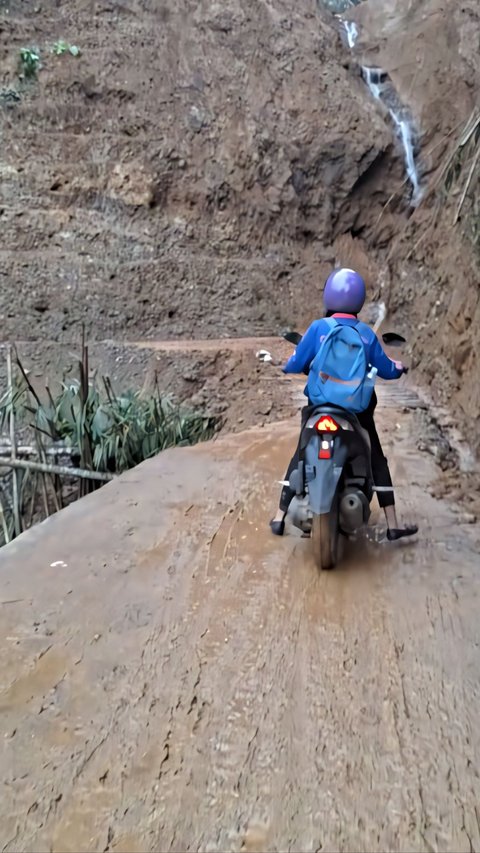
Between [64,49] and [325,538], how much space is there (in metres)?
15.9

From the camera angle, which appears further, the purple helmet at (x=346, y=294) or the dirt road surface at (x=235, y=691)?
the purple helmet at (x=346, y=294)

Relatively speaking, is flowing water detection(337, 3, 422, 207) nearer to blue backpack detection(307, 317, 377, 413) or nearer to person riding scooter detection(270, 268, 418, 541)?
person riding scooter detection(270, 268, 418, 541)

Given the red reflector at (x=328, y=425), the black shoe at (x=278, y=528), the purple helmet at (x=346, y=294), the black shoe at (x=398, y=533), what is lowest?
the black shoe at (x=278, y=528)

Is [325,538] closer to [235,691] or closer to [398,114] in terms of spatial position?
[235,691]

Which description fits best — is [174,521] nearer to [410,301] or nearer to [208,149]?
[410,301]

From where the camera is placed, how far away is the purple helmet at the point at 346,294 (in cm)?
349

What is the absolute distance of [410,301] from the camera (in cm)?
1021

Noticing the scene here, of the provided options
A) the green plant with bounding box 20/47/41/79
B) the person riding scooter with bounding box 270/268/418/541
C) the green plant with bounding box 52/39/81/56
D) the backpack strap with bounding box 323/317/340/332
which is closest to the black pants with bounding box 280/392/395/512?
the person riding scooter with bounding box 270/268/418/541

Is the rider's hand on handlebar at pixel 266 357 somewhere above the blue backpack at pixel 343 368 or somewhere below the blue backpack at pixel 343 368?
below

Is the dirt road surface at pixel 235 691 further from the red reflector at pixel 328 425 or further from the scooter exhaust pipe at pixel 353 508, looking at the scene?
the red reflector at pixel 328 425

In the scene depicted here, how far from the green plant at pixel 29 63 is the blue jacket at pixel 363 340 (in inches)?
579

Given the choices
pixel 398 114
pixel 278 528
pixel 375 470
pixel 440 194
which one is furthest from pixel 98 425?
pixel 398 114

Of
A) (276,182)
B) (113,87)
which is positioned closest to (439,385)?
(276,182)

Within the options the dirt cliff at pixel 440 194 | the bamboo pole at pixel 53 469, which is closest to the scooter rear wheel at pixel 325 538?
the dirt cliff at pixel 440 194
